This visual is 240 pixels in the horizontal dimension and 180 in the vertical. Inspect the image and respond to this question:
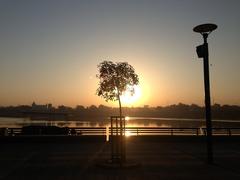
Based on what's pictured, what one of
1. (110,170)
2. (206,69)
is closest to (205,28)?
(206,69)

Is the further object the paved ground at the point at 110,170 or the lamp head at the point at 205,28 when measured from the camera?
the lamp head at the point at 205,28

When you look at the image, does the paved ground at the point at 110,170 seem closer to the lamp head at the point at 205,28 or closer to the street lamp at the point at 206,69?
the street lamp at the point at 206,69

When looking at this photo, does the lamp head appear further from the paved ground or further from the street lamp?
the paved ground

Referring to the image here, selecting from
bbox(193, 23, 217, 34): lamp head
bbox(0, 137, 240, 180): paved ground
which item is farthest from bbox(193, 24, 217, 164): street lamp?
bbox(0, 137, 240, 180): paved ground

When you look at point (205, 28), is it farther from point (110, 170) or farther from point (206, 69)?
point (110, 170)

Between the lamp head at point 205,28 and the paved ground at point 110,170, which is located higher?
Answer: the lamp head at point 205,28

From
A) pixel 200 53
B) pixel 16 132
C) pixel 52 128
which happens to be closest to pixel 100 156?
pixel 200 53

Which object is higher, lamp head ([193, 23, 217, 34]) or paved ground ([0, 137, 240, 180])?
lamp head ([193, 23, 217, 34])

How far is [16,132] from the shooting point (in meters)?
38.2

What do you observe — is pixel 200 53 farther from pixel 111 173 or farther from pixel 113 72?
pixel 111 173

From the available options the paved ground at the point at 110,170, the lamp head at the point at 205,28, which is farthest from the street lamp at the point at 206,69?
the paved ground at the point at 110,170

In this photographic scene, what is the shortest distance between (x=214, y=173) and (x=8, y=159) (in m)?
10.2

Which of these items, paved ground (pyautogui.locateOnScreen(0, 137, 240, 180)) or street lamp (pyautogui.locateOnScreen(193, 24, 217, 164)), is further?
street lamp (pyautogui.locateOnScreen(193, 24, 217, 164))

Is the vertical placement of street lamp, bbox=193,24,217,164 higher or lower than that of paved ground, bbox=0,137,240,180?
higher
